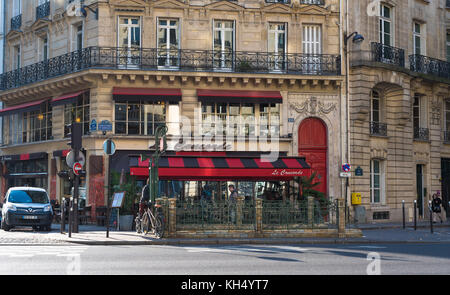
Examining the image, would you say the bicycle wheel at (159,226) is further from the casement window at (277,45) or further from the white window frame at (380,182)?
the white window frame at (380,182)

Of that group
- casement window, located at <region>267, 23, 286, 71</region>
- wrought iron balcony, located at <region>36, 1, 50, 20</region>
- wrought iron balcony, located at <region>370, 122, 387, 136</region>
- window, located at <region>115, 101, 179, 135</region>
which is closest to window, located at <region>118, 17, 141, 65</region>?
window, located at <region>115, 101, 179, 135</region>

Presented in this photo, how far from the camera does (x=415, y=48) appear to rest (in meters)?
32.3

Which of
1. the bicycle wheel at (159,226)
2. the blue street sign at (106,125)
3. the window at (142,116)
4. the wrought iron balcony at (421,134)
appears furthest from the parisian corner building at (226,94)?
the bicycle wheel at (159,226)

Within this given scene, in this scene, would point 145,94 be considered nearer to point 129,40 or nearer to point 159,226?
point 129,40

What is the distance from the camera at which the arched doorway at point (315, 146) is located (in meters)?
28.5

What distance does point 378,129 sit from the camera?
98.5 ft

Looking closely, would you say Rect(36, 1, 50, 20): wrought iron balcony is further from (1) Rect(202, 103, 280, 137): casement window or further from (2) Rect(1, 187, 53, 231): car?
(2) Rect(1, 187, 53, 231): car

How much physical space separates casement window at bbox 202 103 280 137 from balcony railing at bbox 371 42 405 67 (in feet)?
16.6

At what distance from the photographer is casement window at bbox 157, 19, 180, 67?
27.4 meters

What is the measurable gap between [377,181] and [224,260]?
18.7m

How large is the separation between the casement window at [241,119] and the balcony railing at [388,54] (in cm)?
506

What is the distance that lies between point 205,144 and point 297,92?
4.60 meters
